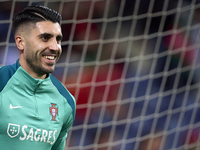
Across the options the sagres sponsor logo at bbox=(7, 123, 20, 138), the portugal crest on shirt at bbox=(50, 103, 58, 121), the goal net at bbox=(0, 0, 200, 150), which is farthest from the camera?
the goal net at bbox=(0, 0, 200, 150)

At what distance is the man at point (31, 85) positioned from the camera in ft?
3.11

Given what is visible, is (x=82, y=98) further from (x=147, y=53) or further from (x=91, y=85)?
(x=147, y=53)

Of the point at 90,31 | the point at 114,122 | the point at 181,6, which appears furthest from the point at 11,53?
the point at 181,6

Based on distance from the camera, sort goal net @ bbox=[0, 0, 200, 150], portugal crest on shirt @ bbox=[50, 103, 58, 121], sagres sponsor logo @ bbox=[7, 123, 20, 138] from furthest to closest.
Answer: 1. goal net @ bbox=[0, 0, 200, 150]
2. portugal crest on shirt @ bbox=[50, 103, 58, 121]
3. sagres sponsor logo @ bbox=[7, 123, 20, 138]

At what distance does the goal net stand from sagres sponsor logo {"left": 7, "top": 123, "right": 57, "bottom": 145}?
5.86ft

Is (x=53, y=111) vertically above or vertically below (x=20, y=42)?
below

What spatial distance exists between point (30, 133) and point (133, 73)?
2271 mm

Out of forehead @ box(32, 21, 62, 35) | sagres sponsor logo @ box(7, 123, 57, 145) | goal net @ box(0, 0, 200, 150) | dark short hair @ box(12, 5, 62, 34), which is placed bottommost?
sagres sponsor logo @ box(7, 123, 57, 145)

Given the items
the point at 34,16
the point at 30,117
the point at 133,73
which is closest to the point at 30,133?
the point at 30,117

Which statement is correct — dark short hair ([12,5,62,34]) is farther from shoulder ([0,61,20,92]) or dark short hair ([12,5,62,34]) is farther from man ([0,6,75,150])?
shoulder ([0,61,20,92])

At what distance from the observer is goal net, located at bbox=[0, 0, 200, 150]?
2.93m

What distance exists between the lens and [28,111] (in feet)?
3.26

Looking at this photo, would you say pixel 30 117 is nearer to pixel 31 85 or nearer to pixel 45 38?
pixel 31 85

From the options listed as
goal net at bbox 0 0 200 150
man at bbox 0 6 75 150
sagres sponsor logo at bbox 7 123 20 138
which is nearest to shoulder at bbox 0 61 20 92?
man at bbox 0 6 75 150
